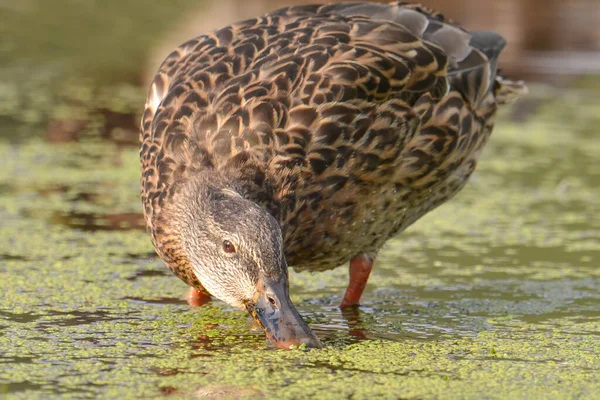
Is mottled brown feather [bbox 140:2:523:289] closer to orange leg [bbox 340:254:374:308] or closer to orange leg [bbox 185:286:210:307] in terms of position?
orange leg [bbox 340:254:374:308]

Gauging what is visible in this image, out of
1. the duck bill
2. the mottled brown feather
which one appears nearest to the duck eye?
the duck bill

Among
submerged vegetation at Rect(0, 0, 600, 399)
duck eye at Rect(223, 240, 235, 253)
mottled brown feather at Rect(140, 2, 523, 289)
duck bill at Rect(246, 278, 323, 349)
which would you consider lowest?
submerged vegetation at Rect(0, 0, 600, 399)

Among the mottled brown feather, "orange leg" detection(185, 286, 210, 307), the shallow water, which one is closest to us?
the shallow water

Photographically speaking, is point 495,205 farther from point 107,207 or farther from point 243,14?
point 243,14

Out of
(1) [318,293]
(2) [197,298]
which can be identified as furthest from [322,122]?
(1) [318,293]

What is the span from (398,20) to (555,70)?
7621 millimetres

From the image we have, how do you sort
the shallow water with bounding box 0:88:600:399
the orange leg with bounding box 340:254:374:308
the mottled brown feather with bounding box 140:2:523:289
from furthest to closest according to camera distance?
A: 1. the orange leg with bounding box 340:254:374:308
2. the mottled brown feather with bounding box 140:2:523:289
3. the shallow water with bounding box 0:88:600:399

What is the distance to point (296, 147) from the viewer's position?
533 cm

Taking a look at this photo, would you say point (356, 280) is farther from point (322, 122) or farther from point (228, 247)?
point (228, 247)

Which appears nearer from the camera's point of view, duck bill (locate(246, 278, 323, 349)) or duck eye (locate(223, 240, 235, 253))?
duck bill (locate(246, 278, 323, 349))

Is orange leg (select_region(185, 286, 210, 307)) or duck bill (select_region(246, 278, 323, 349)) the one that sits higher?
duck bill (select_region(246, 278, 323, 349))

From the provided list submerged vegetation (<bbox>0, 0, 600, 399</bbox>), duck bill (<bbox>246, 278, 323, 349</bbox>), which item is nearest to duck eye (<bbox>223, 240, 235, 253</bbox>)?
duck bill (<bbox>246, 278, 323, 349</bbox>)

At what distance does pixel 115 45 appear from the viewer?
49.9ft

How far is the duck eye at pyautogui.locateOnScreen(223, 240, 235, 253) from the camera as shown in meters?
4.91
